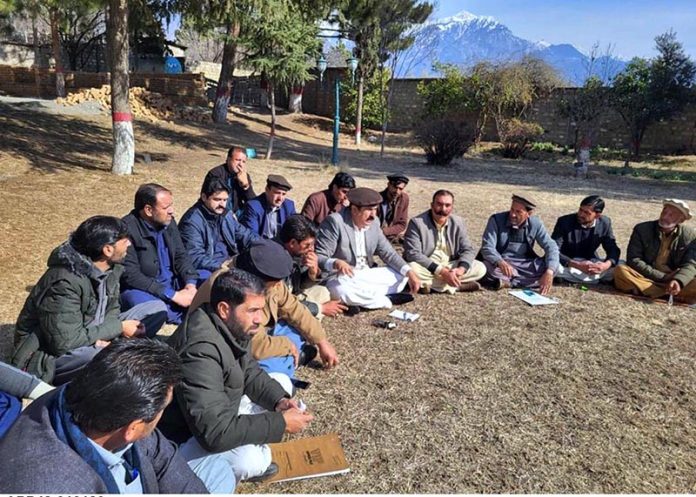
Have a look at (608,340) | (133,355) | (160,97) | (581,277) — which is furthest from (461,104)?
(133,355)

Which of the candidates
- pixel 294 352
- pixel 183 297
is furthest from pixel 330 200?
pixel 294 352

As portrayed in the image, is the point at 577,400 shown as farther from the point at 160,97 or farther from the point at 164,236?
the point at 160,97

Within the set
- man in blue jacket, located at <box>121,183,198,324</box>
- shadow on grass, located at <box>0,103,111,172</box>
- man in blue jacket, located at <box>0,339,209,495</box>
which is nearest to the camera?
man in blue jacket, located at <box>0,339,209,495</box>

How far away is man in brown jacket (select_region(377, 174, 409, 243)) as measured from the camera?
614 centimetres

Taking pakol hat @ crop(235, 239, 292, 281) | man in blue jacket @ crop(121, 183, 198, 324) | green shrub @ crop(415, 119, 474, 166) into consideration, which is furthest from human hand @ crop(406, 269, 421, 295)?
green shrub @ crop(415, 119, 474, 166)

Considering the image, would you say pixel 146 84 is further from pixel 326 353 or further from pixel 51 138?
pixel 326 353

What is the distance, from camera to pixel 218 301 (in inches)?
85.7

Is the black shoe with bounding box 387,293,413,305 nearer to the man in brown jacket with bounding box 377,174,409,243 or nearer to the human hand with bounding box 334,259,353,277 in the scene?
the human hand with bounding box 334,259,353,277

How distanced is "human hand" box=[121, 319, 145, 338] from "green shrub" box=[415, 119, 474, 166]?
41.6 ft

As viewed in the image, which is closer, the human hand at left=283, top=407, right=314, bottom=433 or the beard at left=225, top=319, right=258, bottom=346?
the beard at left=225, top=319, right=258, bottom=346

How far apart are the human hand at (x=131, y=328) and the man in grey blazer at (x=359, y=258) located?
1.71 metres

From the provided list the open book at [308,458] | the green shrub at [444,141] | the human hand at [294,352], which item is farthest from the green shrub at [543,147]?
the open book at [308,458]

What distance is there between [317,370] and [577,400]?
1671mm

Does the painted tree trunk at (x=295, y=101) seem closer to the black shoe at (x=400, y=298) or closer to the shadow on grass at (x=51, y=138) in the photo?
the shadow on grass at (x=51, y=138)
